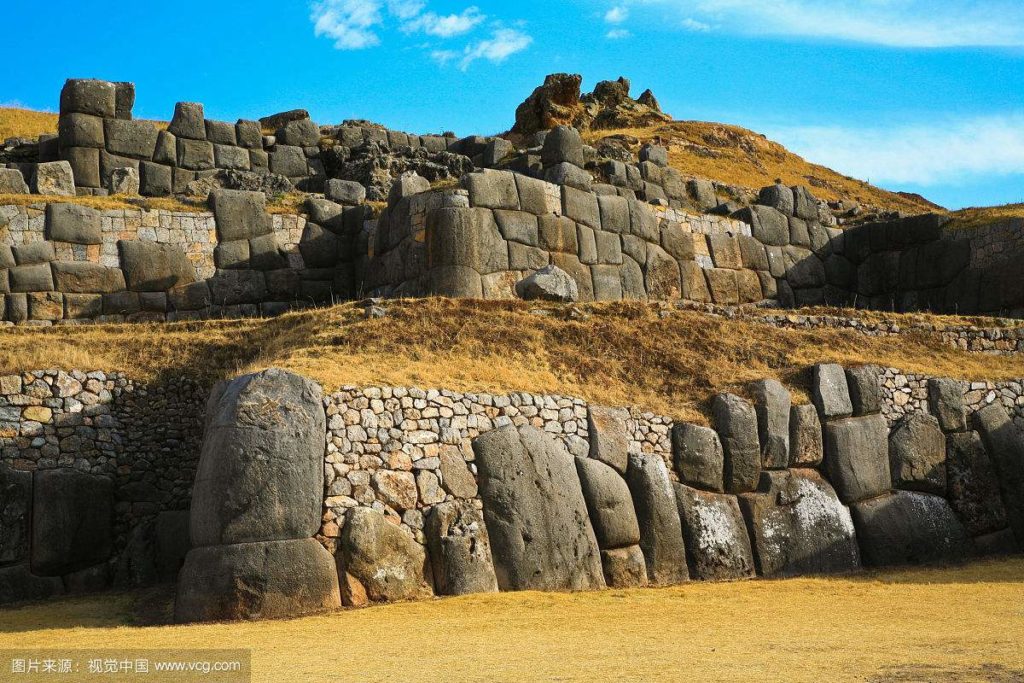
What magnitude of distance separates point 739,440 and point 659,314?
4.42m

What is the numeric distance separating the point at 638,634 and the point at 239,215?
63.1 ft

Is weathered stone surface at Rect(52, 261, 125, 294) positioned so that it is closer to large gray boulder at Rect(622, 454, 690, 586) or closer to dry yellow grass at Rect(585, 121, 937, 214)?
large gray boulder at Rect(622, 454, 690, 586)

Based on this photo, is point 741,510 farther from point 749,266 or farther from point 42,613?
point 749,266

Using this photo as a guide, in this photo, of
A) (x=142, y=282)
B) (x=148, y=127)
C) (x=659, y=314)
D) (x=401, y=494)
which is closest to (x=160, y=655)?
(x=401, y=494)

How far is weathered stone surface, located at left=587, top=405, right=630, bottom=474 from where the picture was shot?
67.0 ft

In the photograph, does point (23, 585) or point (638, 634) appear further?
point (23, 585)

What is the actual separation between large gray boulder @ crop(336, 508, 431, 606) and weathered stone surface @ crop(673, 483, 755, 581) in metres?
5.21

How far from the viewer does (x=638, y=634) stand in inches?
588

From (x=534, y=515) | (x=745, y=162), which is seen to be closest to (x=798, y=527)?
(x=534, y=515)

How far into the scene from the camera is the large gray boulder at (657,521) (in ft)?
64.5

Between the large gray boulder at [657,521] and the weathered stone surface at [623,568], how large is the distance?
0.22m

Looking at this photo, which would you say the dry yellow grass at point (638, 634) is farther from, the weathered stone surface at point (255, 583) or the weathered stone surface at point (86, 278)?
the weathered stone surface at point (86, 278)

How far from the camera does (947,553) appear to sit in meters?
22.2

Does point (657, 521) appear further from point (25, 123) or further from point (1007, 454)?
point (25, 123)
